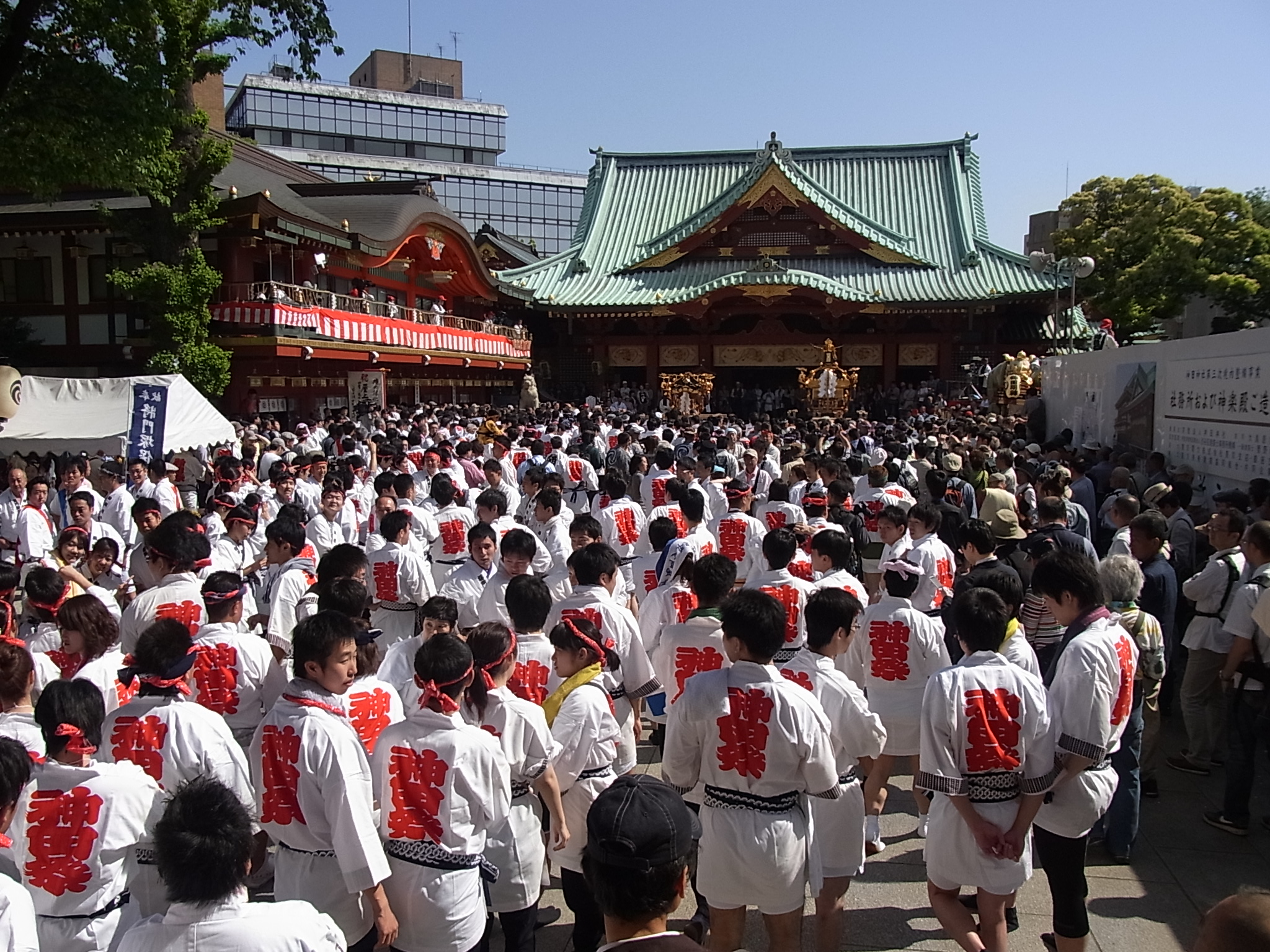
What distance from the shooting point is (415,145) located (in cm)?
6144

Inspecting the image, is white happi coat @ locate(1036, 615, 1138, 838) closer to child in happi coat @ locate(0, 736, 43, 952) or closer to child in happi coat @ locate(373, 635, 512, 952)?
child in happi coat @ locate(373, 635, 512, 952)

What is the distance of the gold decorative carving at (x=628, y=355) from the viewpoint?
96.2 ft

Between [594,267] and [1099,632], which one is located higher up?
[594,267]

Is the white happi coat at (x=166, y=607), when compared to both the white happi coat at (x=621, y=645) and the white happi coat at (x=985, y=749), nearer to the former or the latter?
the white happi coat at (x=621, y=645)

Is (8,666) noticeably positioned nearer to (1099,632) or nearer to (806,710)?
(806,710)

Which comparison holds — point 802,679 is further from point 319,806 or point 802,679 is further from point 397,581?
point 397,581

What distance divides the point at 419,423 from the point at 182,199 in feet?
19.8

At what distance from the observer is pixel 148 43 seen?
12.0 meters

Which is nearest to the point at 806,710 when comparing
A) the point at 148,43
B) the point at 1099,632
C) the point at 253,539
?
the point at 1099,632

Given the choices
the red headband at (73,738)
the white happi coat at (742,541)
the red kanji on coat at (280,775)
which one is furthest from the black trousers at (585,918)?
the white happi coat at (742,541)

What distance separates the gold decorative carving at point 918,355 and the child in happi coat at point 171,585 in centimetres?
2568

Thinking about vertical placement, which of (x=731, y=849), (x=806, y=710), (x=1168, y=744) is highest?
(x=806, y=710)

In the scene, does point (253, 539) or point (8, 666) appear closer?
point (8, 666)

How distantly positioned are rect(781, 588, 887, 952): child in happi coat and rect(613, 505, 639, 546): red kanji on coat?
3843 millimetres
